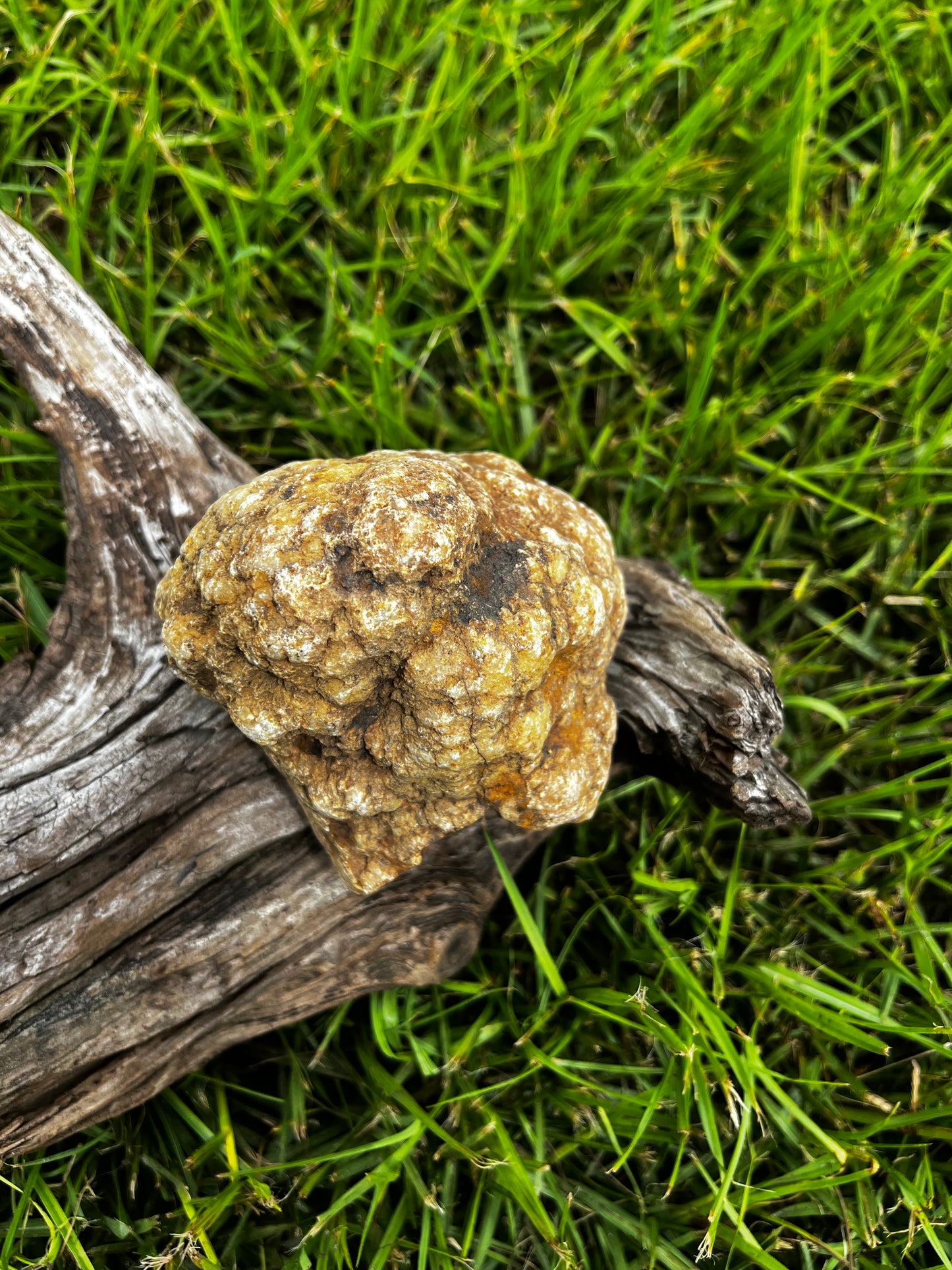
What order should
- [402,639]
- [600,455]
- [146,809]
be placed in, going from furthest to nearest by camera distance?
[600,455] → [146,809] → [402,639]

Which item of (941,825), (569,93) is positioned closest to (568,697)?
(941,825)

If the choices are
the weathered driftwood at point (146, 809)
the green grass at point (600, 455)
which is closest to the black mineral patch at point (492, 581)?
the weathered driftwood at point (146, 809)

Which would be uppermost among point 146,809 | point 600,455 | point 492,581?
point 492,581

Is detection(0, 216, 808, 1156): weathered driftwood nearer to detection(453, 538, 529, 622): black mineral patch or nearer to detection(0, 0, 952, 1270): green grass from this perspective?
detection(0, 0, 952, 1270): green grass

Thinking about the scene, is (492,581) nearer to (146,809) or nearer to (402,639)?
(402,639)

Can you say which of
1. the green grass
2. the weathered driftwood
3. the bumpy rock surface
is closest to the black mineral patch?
the bumpy rock surface

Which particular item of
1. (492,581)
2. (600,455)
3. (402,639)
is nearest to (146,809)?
(402,639)
